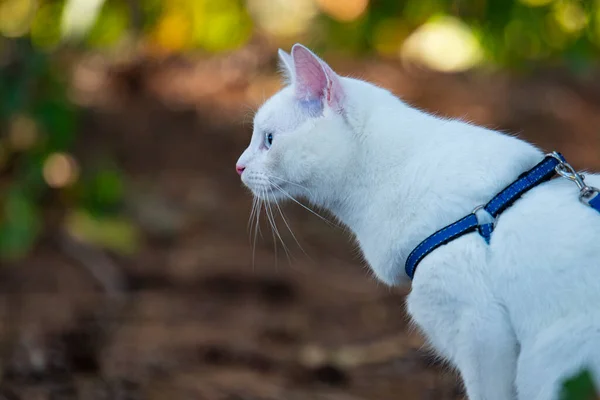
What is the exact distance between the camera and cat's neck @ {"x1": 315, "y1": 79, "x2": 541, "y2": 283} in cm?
192

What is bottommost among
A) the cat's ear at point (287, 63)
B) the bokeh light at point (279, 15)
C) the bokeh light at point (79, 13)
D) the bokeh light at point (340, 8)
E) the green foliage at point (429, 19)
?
the cat's ear at point (287, 63)

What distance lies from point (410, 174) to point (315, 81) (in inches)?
14.1

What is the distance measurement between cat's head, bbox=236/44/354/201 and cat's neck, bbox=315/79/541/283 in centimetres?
4

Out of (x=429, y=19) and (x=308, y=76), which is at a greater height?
(x=429, y=19)

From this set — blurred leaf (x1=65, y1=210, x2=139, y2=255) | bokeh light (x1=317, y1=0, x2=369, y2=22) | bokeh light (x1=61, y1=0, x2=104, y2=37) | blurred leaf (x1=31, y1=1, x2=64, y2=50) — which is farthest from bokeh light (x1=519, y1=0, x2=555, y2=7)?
blurred leaf (x1=65, y1=210, x2=139, y2=255)

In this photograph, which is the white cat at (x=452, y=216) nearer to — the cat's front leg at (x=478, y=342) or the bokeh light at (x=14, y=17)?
the cat's front leg at (x=478, y=342)

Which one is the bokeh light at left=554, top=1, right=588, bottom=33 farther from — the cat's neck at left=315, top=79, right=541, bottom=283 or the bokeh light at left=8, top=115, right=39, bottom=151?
the bokeh light at left=8, top=115, right=39, bottom=151

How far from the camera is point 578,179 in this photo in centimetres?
188

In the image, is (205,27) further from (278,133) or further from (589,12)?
(278,133)

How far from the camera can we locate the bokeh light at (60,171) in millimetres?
4613

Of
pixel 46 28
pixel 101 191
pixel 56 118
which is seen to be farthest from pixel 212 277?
pixel 46 28

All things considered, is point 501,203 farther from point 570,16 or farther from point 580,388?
point 570,16

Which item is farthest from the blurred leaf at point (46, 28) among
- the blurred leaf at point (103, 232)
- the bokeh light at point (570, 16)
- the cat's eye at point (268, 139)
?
the bokeh light at point (570, 16)

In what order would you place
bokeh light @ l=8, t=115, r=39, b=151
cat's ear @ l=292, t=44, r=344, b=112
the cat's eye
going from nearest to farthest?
cat's ear @ l=292, t=44, r=344, b=112 < the cat's eye < bokeh light @ l=8, t=115, r=39, b=151
